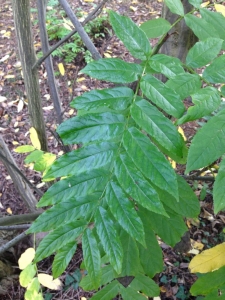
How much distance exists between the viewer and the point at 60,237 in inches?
29.8

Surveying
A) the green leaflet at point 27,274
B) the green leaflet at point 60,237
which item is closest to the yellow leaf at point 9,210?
the green leaflet at point 27,274

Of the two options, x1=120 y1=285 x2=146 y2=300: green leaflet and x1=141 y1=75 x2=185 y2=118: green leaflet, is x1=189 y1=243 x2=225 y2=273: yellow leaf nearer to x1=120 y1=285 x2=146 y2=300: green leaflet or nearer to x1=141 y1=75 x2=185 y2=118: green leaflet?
x1=120 y1=285 x2=146 y2=300: green leaflet

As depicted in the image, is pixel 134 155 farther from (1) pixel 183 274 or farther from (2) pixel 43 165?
(1) pixel 183 274

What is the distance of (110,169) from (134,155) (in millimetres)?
80

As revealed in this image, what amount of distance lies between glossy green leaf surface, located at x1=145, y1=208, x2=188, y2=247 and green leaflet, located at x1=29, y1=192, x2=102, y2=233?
0.84 ft

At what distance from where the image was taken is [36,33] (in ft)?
15.2

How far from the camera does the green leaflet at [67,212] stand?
76 cm

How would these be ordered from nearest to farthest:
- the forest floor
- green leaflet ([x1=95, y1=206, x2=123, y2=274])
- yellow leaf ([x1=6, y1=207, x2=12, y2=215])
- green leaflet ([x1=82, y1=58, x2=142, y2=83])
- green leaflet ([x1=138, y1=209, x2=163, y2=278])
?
green leaflet ([x1=95, y1=206, x2=123, y2=274]) < green leaflet ([x1=82, y1=58, x2=142, y2=83]) < green leaflet ([x1=138, y1=209, x2=163, y2=278]) < the forest floor < yellow leaf ([x1=6, y1=207, x2=12, y2=215])

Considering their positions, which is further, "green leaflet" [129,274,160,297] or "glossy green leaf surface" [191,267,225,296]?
"green leaflet" [129,274,160,297]

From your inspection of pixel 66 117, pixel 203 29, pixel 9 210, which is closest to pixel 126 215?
pixel 203 29

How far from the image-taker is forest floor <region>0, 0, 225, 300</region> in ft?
8.21

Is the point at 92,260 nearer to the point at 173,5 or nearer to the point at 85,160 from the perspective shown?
the point at 85,160

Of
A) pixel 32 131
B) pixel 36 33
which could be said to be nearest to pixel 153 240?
pixel 32 131

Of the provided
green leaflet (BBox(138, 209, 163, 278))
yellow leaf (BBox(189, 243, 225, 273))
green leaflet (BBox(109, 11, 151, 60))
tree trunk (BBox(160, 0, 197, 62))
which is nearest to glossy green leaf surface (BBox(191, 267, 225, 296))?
yellow leaf (BBox(189, 243, 225, 273))
